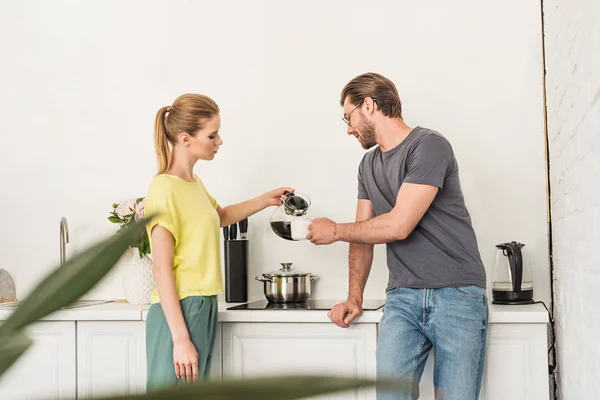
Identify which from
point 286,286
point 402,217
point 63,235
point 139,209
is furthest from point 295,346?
point 63,235

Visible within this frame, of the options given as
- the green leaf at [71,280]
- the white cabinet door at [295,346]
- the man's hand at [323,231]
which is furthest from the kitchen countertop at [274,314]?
the green leaf at [71,280]

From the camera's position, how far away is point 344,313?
95.6 inches

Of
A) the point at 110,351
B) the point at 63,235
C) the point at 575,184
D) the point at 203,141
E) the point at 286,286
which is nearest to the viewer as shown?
the point at 575,184

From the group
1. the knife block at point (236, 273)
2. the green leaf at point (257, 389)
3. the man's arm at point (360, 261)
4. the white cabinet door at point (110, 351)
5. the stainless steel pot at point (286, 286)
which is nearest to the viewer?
the green leaf at point (257, 389)

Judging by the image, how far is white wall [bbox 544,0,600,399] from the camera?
139 centimetres

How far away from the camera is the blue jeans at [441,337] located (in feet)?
7.21

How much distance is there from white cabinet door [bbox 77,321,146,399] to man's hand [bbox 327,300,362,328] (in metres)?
0.67

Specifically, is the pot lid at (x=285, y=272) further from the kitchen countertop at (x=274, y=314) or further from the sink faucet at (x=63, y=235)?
the sink faucet at (x=63, y=235)

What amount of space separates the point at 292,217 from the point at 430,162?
25.3 inches

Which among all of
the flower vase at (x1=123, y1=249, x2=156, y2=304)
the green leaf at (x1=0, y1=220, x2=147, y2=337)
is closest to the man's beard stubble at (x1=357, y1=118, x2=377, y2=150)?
the flower vase at (x1=123, y1=249, x2=156, y2=304)

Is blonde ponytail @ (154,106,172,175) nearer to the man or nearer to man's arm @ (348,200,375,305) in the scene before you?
the man

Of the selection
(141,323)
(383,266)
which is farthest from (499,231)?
(141,323)

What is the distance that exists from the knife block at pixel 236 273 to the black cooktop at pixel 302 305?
0.23ft

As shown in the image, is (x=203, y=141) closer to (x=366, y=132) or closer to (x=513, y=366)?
(x=366, y=132)
